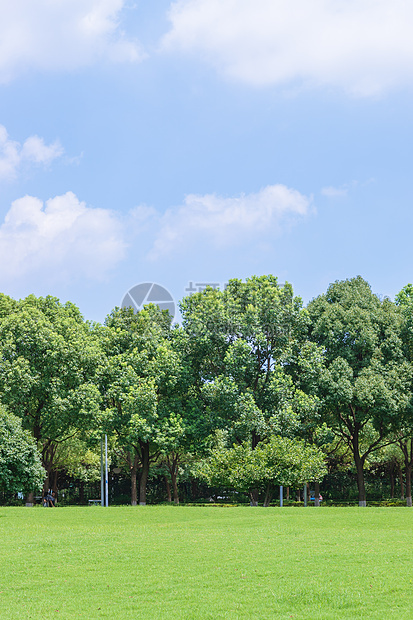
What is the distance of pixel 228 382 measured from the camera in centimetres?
3769

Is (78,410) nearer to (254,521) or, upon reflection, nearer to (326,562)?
(254,521)

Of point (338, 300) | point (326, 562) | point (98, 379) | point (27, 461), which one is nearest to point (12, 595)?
point (326, 562)

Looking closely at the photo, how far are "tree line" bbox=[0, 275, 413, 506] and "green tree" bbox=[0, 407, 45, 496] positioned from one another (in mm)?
76

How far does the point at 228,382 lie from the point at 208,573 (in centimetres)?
2518

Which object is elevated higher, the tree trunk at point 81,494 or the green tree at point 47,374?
the green tree at point 47,374

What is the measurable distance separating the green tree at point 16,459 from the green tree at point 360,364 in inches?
712

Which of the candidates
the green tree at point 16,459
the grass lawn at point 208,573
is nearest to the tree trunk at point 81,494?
the green tree at point 16,459

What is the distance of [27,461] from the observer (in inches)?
1516

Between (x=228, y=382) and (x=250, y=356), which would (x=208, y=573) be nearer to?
(x=228, y=382)

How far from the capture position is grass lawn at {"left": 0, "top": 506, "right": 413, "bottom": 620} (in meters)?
10.2

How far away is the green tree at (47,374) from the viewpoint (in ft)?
132

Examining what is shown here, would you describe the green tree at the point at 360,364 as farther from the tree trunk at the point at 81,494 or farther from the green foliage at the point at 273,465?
the tree trunk at the point at 81,494

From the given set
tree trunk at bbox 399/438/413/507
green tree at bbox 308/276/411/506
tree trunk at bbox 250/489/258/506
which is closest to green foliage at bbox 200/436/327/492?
tree trunk at bbox 250/489/258/506

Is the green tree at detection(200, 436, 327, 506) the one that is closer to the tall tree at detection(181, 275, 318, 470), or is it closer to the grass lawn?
the tall tree at detection(181, 275, 318, 470)
